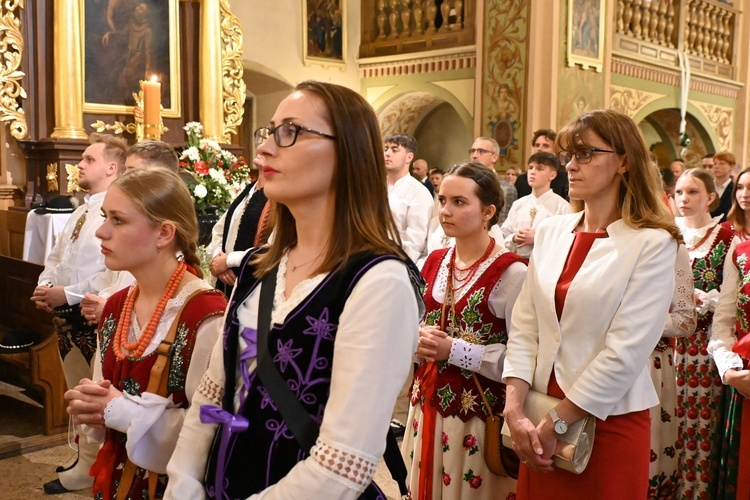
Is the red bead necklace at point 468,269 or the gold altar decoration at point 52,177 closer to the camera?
the red bead necklace at point 468,269

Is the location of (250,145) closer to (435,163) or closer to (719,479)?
(435,163)

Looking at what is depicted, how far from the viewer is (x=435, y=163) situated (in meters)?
13.8

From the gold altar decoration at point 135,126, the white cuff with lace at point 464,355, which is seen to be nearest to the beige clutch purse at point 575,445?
the white cuff with lace at point 464,355

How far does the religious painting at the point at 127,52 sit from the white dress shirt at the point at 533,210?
10.8 feet

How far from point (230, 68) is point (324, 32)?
427cm

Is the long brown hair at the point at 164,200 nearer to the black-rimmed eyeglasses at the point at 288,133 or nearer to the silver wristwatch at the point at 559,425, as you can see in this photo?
the black-rimmed eyeglasses at the point at 288,133

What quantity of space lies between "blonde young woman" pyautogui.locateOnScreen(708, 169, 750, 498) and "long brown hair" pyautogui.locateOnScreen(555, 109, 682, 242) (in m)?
0.70

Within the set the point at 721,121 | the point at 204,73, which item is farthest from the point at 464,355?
the point at 721,121

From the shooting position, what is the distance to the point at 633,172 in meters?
2.11

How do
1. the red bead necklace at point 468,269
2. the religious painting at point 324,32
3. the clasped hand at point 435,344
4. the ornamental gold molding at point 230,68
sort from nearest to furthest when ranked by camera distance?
the clasped hand at point 435,344, the red bead necklace at point 468,269, the ornamental gold molding at point 230,68, the religious painting at point 324,32

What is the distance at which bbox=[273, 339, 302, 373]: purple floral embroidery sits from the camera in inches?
54.1

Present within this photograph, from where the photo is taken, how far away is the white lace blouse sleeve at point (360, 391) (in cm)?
126

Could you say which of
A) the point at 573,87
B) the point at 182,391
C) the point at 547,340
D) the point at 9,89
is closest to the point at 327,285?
the point at 182,391

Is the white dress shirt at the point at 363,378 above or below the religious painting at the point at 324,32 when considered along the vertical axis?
below
